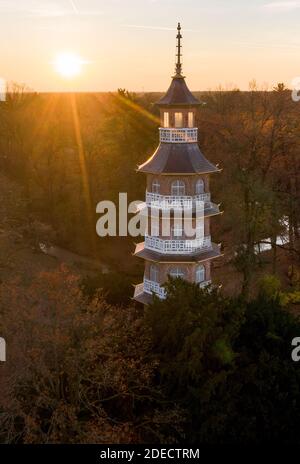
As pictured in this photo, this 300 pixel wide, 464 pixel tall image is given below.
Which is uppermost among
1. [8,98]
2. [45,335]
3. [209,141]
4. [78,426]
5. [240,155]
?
[8,98]

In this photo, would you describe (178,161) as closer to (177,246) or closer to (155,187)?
(155,187)

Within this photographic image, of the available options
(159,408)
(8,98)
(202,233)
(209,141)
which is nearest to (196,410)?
(159,408)

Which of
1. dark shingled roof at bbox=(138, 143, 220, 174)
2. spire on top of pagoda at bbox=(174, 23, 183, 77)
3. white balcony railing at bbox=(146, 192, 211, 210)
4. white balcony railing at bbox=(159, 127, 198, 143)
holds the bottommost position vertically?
white balcony railing at bbox=(146, 192, 211, 210)

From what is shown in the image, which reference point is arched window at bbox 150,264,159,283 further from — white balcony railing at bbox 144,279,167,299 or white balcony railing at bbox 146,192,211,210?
white balcony railing at bbox 146,192,211,210

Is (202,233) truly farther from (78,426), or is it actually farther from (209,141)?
(209,141)

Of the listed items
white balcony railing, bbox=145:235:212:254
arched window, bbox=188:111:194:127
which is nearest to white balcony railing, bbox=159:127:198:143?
arched window, bbox=188:111:194:127

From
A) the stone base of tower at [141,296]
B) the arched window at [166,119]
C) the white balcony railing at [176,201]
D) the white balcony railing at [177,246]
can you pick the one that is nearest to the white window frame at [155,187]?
the white balcony railing at [176,201]
